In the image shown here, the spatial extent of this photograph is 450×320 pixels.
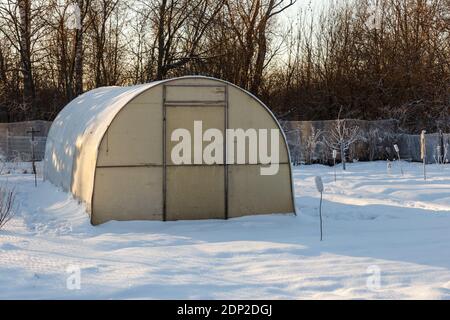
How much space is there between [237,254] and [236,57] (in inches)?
845

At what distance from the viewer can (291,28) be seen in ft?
101

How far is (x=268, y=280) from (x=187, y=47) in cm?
2333

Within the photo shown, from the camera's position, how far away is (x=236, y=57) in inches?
1091

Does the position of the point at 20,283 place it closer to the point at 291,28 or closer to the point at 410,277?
the point at 410,277

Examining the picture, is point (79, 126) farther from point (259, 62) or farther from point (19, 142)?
point (259, 62)

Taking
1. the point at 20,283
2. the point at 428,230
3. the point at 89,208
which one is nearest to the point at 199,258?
the point at 20,283

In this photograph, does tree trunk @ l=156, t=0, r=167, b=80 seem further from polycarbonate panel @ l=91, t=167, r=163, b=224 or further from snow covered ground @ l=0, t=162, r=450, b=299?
polycarbonate panel @ l=91, t=167, r=163, b=224

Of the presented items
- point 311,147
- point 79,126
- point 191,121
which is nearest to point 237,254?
point 191,121

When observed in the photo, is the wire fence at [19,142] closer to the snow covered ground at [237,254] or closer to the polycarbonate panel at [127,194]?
the snow covered ground at [237,254]

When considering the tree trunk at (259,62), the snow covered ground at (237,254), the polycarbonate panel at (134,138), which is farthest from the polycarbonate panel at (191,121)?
the tree trunk at (259,62)

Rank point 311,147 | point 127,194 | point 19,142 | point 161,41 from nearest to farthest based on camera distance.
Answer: point 127,194, point 19,142, point 311,147, point 161,41

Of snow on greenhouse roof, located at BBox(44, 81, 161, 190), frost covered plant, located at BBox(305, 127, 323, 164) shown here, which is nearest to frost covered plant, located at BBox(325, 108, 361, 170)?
frost covered plant, located at BBox(305, 127, 323, 164)

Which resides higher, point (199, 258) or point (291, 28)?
point (291, 28)

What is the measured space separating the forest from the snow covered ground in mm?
16042
